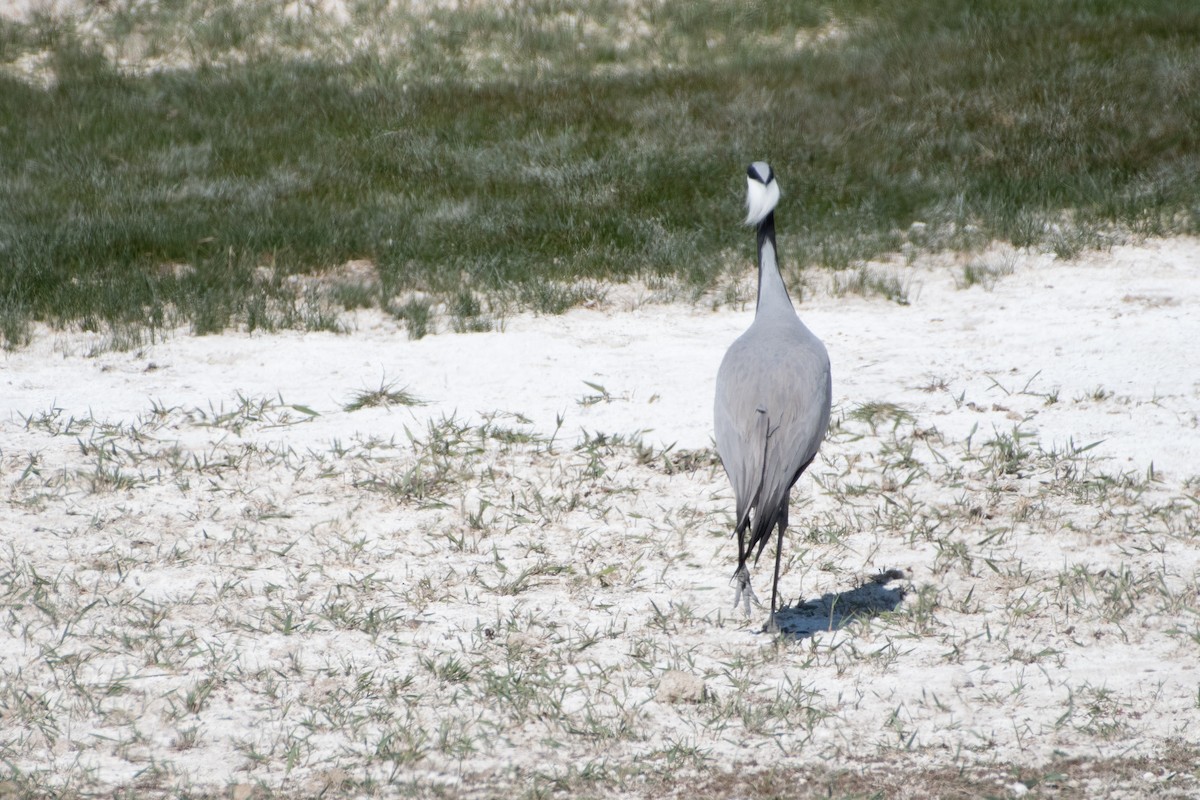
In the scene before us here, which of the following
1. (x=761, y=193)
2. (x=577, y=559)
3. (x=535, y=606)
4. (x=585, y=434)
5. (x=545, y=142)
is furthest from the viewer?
(x=545, y=142)

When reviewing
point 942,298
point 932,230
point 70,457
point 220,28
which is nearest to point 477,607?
point 70,457

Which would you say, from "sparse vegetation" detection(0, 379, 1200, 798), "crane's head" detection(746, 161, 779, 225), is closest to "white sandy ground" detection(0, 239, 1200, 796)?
"sparse vegetation" detection(0, 379, 1200, 798)

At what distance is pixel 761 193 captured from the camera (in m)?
6.04

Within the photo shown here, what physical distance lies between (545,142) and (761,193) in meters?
6.33

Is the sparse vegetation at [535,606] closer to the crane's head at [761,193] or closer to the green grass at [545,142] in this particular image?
the crane's head at [761,193]

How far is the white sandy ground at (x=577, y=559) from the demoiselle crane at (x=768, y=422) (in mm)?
479

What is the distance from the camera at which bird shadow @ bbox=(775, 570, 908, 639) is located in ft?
17.0

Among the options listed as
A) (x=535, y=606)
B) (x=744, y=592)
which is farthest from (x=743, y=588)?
(x=535, y=606)

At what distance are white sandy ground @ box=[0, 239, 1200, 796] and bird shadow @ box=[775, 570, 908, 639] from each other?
2cm

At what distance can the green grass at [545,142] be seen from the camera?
381 inches

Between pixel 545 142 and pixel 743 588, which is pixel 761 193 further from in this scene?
pixel 545 142

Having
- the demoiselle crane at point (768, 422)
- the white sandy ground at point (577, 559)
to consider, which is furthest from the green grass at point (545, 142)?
the demoiselle crane at point (768, 422)

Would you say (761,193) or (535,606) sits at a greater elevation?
(761,193)

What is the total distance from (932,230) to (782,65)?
4896mm
